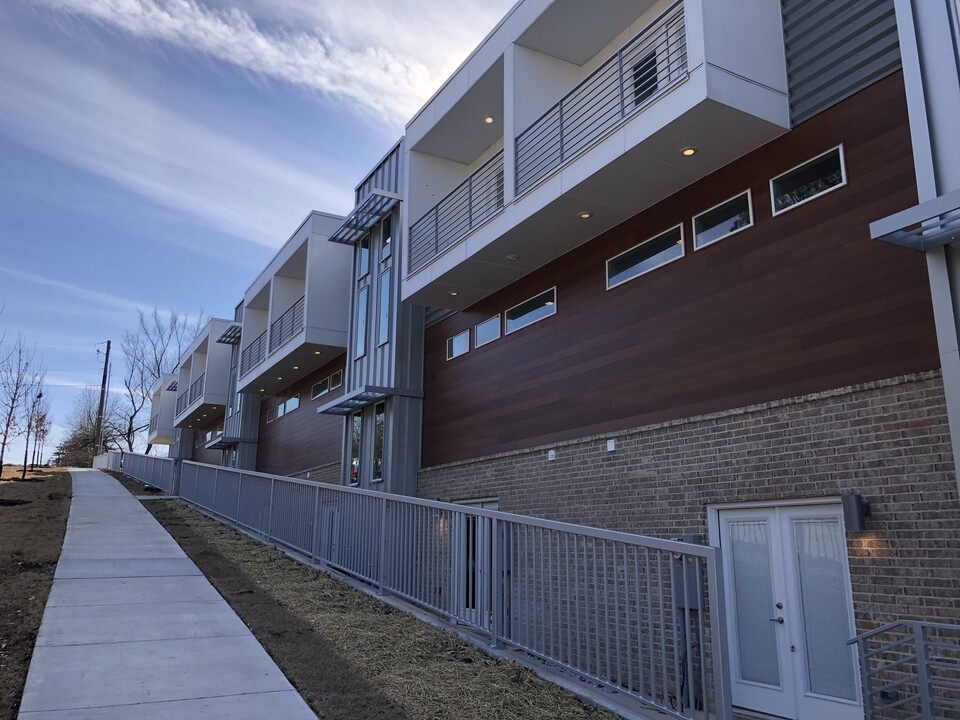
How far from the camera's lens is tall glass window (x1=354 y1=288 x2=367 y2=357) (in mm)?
18266

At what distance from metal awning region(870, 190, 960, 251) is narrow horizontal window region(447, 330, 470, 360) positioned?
9.22m

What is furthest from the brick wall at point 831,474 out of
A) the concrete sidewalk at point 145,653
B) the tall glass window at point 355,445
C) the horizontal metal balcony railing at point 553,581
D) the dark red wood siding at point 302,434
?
the dark red wood siding at point 302,434

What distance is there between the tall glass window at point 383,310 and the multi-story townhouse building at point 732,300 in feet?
6.48

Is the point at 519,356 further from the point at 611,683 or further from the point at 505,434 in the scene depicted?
the point at 611,683

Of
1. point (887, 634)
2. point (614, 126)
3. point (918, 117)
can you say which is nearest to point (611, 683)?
point (887, 634)

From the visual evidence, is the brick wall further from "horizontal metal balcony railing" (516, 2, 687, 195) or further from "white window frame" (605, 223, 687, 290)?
"horizontal metal balcony railing" (516, 2, 687, 195)

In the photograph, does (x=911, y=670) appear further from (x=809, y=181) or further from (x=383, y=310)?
(x=383, y=310)

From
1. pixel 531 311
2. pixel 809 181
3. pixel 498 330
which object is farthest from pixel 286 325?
pixel 809 181

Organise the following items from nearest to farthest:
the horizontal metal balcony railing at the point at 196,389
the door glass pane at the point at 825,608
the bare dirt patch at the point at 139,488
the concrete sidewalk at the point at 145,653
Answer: the concrete sidewalk at the point at 145,653 → the door glass pane at the point at 825,608 → the bare dirt patch at the point at 139,488 → the horizontal metal balcony railing at the point at 196,389

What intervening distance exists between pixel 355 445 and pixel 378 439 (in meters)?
1.46

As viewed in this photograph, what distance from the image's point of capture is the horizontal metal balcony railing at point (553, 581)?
5527 millimetres

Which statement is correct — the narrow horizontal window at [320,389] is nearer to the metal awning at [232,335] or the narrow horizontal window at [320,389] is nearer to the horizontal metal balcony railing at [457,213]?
the metal awning at [232,335]

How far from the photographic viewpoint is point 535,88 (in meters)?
12.9

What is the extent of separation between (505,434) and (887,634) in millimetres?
7185
